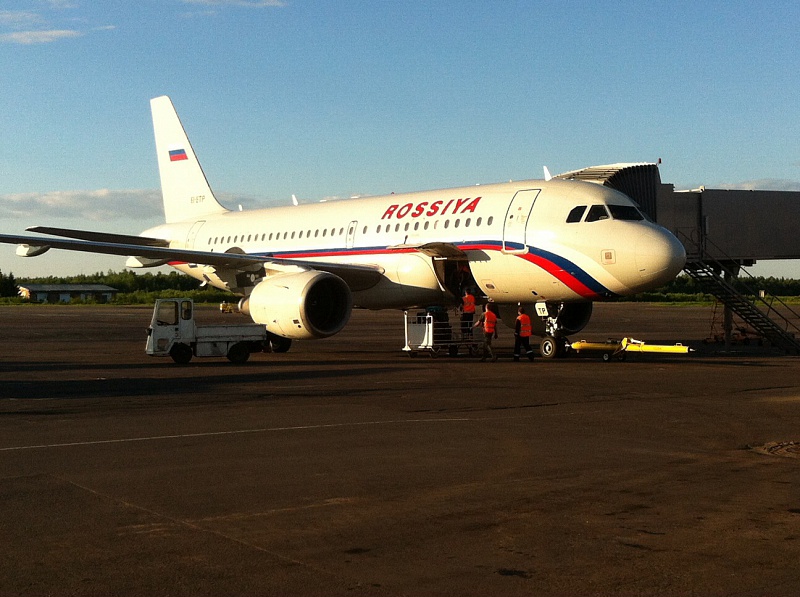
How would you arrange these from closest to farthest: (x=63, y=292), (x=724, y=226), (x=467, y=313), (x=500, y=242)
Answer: (x=500, y=242)
(x=467, y=313)
(x=724, y=226)
(x=63, y=292)

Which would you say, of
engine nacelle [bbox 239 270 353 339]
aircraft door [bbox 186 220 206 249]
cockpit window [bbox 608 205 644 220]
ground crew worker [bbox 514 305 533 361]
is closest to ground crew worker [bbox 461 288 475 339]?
ground crew worker [bbox 514 305 533 361]

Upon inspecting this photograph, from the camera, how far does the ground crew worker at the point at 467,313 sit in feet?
80.8

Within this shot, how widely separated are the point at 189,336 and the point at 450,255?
6478 millimetres

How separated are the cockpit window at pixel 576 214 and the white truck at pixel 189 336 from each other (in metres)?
7.49

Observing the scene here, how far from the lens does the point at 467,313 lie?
25.0 meters

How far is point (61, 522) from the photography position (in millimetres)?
6965

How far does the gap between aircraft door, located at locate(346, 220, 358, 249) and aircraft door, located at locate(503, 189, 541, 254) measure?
5.52m

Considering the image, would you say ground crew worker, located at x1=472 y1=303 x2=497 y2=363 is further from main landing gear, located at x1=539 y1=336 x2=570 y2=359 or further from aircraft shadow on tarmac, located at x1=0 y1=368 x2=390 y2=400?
aircraft shadow on tarmac, located at x1=0 y1=368 x2=390 y2=400

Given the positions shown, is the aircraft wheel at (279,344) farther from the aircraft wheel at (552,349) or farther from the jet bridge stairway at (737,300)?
the jet bridge stairway at (737,300)

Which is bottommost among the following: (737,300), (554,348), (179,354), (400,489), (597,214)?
(400,489)

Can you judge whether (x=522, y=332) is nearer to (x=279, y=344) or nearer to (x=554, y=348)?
(x=554, y=348)

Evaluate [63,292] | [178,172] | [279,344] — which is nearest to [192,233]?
[178,172]

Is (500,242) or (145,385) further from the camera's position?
(500,242)

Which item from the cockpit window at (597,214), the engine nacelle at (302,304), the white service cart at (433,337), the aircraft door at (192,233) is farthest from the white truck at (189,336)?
the aircraft door at (192,233)
